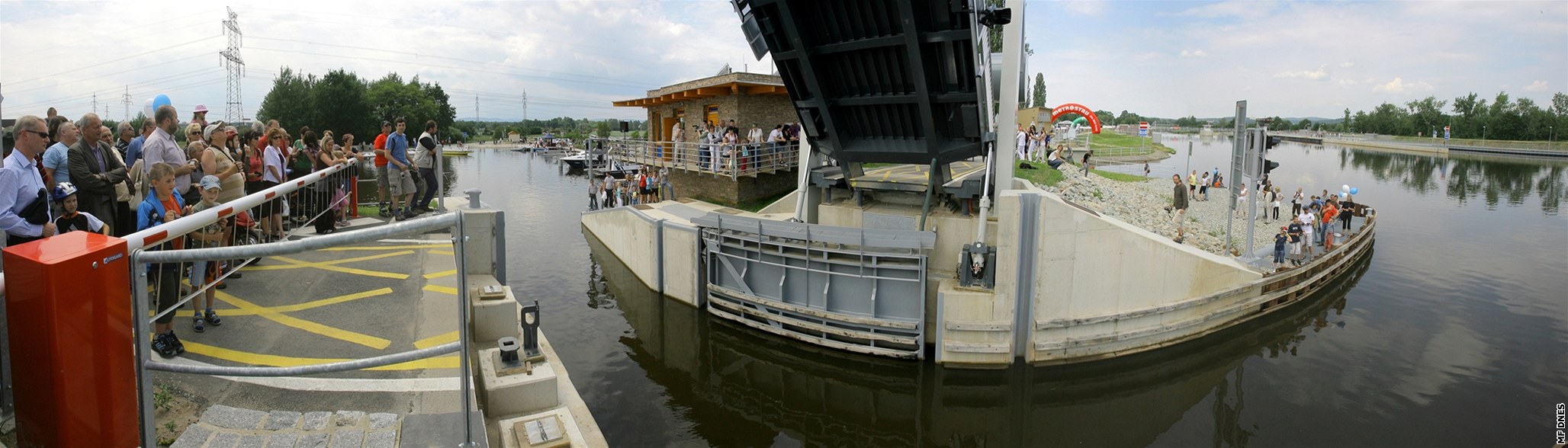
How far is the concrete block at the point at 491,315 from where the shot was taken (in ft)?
20.5

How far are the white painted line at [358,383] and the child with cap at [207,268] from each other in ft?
1.62

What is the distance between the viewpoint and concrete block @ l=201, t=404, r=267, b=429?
320cm

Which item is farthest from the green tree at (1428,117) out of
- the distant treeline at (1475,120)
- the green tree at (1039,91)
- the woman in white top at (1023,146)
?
the woman in white top at (1023,146)

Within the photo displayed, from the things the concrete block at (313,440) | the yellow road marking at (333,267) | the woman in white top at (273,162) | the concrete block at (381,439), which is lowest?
the concrete block at (381,439)

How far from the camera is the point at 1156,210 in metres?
23.5

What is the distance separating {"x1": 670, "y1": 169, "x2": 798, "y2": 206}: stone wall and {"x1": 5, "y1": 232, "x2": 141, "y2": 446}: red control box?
65.0 feet

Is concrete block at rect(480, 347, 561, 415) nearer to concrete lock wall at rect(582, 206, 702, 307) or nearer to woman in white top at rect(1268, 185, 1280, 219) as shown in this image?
concrete lock wall at rect(582, 206, 702, 307)

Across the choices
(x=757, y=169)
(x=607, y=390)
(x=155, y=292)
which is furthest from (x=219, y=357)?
(x=757, y=169)

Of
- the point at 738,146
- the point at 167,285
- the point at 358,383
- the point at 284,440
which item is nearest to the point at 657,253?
the point at 738,146

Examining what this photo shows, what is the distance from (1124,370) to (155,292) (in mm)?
11248

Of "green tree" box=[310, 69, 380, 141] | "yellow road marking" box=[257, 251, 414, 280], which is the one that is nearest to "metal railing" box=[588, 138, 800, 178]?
"yellow road marking" box=[257, 251, 414, 280]

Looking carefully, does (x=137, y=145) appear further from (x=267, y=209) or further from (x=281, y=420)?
(x=281, y=420)

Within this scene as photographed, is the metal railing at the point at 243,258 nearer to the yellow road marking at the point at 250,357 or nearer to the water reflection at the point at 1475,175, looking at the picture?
the yellow road marking at the point at 250,357

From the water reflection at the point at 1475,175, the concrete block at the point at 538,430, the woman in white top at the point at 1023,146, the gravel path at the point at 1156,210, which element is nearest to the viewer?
the concrete block at the point at 538,430
